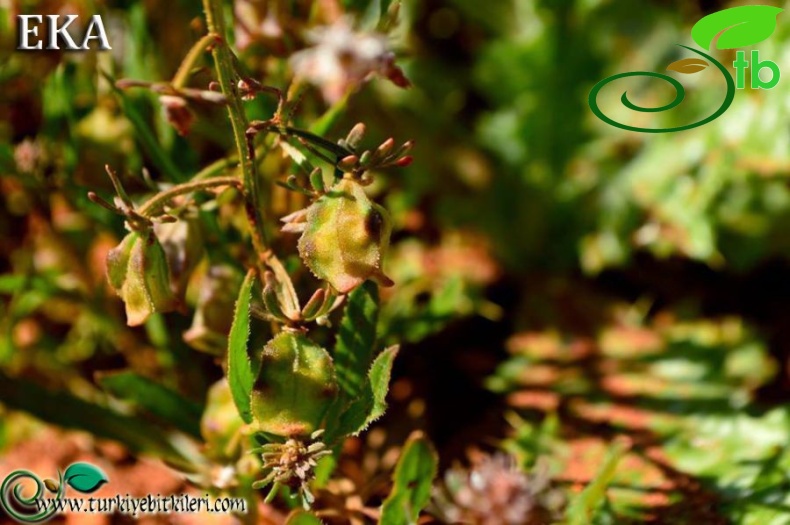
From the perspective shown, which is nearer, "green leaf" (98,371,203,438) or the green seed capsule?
the green seed capsule

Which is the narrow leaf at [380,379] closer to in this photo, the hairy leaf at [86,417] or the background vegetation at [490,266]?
the background vegetation at [490,266]

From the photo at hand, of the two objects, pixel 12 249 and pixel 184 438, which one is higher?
pixel 12 249

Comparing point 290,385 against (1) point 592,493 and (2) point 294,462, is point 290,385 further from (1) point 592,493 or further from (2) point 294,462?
(1) point 592,493

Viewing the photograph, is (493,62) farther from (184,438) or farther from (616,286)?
(184,438)

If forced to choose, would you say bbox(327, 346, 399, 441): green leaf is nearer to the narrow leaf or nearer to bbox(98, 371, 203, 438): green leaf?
the narrow leaf

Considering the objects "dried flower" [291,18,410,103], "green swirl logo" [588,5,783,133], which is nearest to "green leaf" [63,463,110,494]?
"dried flower" [291,18,410,103]

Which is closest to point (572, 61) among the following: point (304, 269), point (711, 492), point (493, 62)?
point (493, 62)
